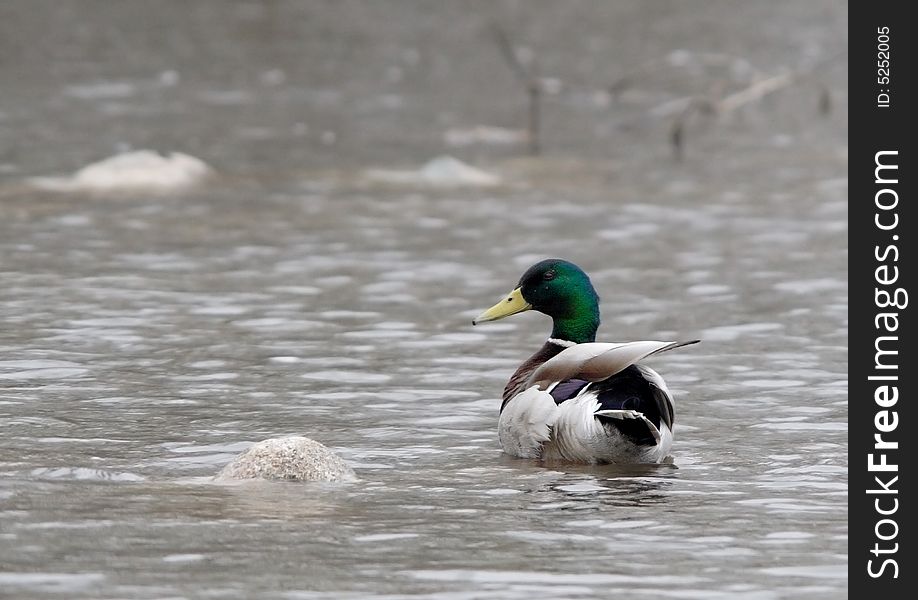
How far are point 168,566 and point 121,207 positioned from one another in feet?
34.8

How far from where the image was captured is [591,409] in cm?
840

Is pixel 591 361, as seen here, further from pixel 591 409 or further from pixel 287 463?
pixel 287 463

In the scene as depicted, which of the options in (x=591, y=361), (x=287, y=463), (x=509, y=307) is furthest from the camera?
(x=509, y=307)

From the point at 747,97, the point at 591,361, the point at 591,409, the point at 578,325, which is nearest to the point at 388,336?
the point at 578,325

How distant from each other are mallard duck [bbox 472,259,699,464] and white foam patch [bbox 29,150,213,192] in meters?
9.41

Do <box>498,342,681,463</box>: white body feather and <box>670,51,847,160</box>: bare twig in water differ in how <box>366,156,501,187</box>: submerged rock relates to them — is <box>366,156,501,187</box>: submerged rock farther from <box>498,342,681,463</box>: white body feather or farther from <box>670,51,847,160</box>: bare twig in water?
<box>498,342,681,463</box>: white body feather

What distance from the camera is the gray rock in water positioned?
8016 mm

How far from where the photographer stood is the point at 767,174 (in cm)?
1962

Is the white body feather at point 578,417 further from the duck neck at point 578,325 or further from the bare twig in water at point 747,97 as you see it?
the bare twig in water at point 747,97

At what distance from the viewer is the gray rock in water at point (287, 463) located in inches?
316

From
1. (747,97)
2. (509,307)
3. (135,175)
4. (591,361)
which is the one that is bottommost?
(591,361)

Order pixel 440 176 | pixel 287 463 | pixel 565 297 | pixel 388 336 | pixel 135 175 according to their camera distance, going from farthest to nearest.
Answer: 1. pixel 440 176
2. pixel 135 175
3. pixel 388 336
4. pixel 565 297
5. pixel 287 463

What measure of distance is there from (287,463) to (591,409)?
144cm

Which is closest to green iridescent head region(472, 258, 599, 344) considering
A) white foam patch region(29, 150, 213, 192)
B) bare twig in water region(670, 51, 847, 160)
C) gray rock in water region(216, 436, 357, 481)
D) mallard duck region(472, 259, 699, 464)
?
mallard duck region(472, 259, 699, 464)
